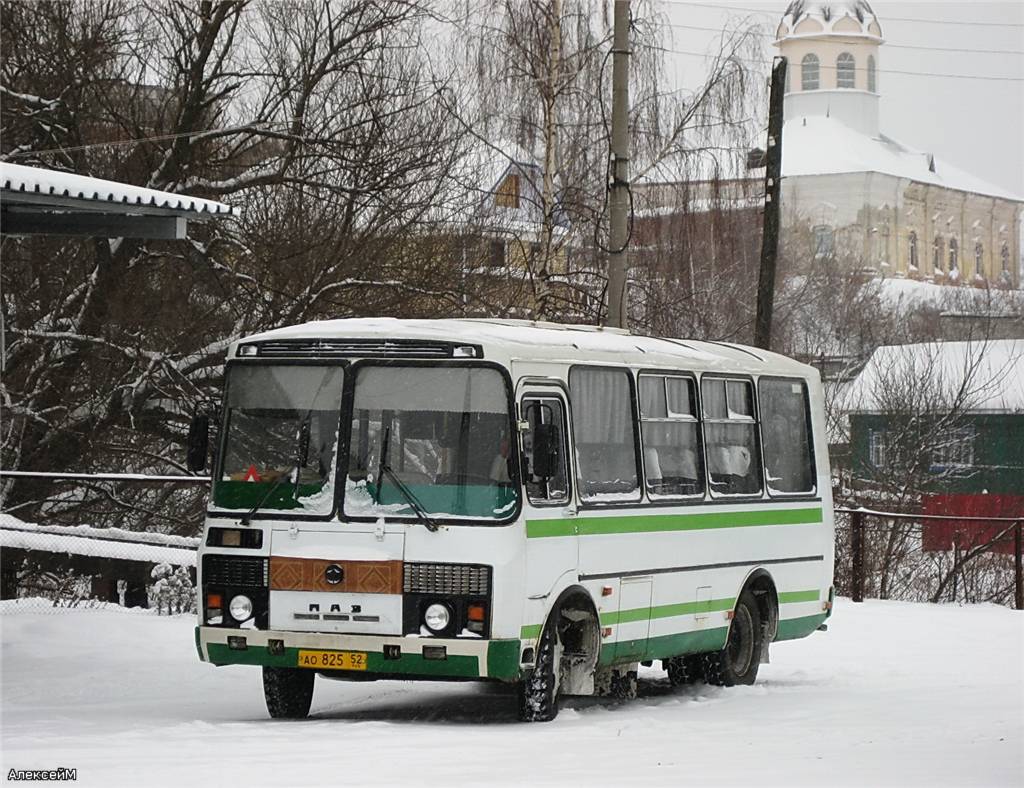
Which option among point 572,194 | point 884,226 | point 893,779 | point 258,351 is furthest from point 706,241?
point 884,226

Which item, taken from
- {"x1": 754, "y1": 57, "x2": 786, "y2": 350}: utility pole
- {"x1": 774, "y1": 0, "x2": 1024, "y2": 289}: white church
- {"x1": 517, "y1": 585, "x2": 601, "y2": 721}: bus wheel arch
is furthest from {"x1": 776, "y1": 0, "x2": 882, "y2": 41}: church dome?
{"x1": 517, "y1": 585, "x2": 601, "y2": 721}: bus wheel arch

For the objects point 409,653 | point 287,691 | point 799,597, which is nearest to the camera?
point 409,653

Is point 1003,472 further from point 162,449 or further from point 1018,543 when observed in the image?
point 162,449

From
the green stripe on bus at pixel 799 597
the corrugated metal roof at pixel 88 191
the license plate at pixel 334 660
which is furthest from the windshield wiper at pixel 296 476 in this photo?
the green stripe on bus at pixel 799 597

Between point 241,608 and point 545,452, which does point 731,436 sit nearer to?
point 545,452

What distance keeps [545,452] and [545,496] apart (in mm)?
592

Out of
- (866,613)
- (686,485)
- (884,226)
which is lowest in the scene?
(866,613)

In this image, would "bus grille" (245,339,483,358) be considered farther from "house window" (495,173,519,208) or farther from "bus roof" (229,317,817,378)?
"house window" (495,173,519,208)

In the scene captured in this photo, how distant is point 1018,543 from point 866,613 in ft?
A: 12.7

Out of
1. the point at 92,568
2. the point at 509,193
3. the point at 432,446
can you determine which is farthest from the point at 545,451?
the point at 509,193

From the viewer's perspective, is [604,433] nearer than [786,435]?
Yes

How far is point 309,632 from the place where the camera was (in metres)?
12.0

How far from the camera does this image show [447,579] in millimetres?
11812

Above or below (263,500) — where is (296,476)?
above
